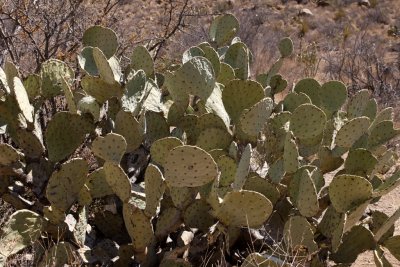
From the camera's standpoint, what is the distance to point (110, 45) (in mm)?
3367

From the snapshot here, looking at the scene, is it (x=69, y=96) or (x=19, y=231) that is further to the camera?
(x=69, y=96)

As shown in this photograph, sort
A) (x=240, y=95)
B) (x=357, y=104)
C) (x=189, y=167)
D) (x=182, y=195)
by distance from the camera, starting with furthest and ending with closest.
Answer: (x=357, y=104)
(x=240, y=95)
(x=182, y=195)
(x=189, y=167)

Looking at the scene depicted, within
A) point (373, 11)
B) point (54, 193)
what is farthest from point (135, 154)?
point (373, 11)

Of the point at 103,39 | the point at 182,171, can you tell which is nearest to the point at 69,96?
the point at 103,39

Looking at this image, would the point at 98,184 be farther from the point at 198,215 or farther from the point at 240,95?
the point at 240,95

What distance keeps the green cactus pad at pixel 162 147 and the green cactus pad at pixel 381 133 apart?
1265 millimetres

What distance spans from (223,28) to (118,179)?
1931 mm

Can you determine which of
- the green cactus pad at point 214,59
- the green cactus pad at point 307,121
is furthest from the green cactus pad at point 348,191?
the green cactus pad at point 214,59

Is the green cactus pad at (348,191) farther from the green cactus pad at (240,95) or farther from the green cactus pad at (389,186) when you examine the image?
the green cactus pad at (240,95)

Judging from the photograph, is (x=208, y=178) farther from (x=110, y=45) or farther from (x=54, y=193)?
(x=110, y=45)

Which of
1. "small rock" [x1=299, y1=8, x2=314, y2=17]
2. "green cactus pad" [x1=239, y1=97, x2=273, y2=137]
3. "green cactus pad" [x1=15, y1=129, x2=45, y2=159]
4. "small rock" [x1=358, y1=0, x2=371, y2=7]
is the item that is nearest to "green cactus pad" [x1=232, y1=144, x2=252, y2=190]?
"green cactus pad" [x1=239, y1=97, x2=273, y2=137]

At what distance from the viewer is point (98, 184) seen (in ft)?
8.93

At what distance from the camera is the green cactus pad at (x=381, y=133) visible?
10.5 feet

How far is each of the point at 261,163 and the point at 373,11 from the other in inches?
705
